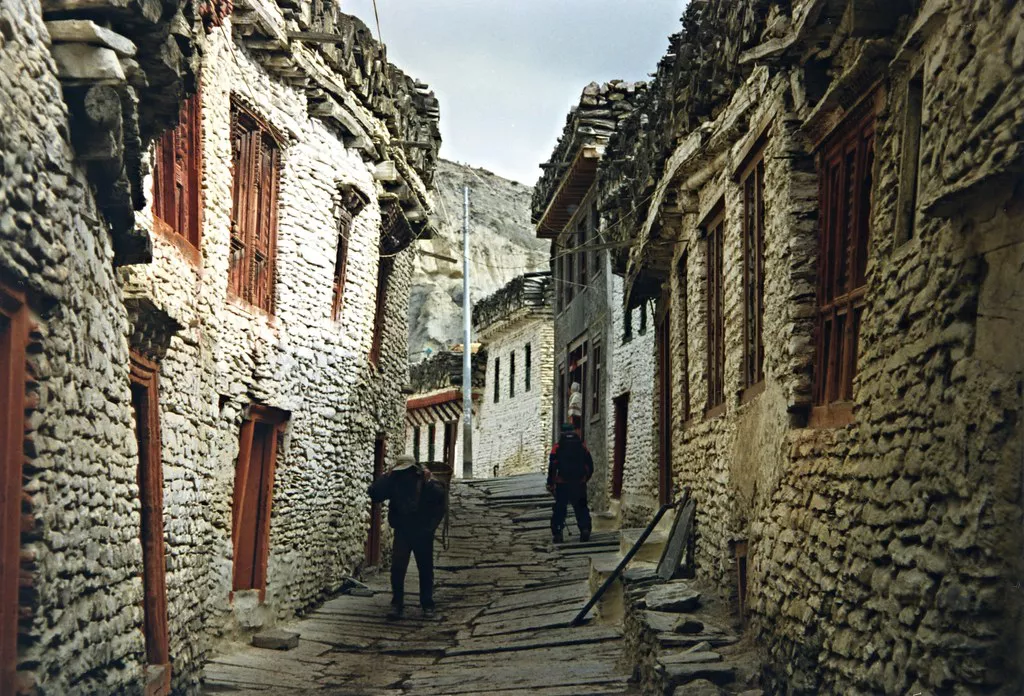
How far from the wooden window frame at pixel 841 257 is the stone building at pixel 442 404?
26.5m

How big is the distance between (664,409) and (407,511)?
13.2 feet

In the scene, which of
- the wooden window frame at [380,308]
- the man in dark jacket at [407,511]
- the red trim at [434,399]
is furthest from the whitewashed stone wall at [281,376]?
the red trim at [434,399]

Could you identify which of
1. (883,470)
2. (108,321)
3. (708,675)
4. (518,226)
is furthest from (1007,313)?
(518,226)

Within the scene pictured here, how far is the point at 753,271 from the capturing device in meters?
8.53

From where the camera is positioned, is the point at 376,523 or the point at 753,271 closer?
the point at 753,271

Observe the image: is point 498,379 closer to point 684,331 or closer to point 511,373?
point 511,373

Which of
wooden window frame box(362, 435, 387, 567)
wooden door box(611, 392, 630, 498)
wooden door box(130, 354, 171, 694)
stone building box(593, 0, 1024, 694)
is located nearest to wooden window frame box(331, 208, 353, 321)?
wooden window frame box(362, 435, 387, 567)

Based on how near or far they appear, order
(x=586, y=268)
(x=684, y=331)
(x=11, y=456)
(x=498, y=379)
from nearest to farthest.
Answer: (x=11, y=456), (x=684, y=331), (x=586, y=268), (x=498, y=379)

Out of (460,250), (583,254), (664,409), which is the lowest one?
(664,409)

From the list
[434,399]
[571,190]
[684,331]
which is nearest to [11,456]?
[684,331]

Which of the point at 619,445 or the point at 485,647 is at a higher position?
the point at 619,445

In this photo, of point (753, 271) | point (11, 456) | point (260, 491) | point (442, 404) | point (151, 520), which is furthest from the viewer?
point (442, 404)

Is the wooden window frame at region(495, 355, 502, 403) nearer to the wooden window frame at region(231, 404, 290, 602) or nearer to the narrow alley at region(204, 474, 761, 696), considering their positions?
the narrow alley at region(204, 474, 761, 696)

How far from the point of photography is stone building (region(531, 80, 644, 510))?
1997 cm
